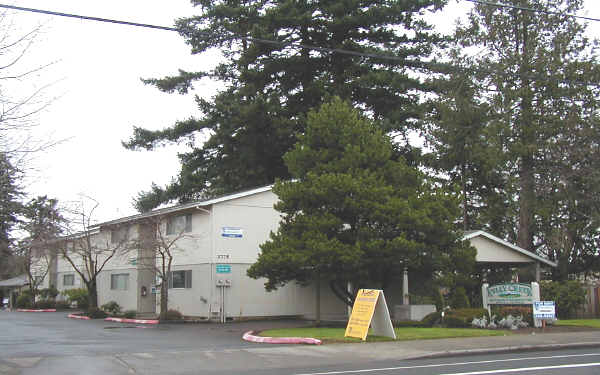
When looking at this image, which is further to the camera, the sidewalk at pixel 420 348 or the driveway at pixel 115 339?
the driveway at pixel 115 339

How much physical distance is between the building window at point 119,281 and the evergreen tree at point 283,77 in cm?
603

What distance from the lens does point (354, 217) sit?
914 inches

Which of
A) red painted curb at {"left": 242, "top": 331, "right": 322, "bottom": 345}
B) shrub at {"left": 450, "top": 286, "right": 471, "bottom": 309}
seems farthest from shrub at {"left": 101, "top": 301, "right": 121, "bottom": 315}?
shrub at {"left": 450, "top": 286, "right": 471, "bottom": 309}

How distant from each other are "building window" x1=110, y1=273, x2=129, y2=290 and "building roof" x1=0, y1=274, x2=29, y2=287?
22.3 m

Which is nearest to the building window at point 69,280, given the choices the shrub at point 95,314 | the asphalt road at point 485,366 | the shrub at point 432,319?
the shrub at point 95,314

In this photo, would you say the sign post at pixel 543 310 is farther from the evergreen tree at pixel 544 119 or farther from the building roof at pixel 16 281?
the building roof at pixel 16 281

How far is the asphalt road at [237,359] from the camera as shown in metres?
12.8

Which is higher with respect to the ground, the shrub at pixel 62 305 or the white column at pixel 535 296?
the white column at pixel 535 296

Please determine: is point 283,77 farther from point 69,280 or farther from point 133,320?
point 69,280

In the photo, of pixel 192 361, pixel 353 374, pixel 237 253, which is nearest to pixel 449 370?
pixel 353 374

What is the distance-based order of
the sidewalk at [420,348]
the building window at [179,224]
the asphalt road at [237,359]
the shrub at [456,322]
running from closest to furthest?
the asphalt road at [237,359] → the sidewalk at [420,348] → the shrub at [456,322] → the building window at [179,224]

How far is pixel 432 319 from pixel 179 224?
14.7 m

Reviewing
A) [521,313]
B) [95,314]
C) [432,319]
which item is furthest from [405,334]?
Answer: [95,314]

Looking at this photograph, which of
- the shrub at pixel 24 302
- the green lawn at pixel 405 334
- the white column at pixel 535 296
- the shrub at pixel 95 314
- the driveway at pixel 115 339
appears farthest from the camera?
the shrub at pixel 24 302
